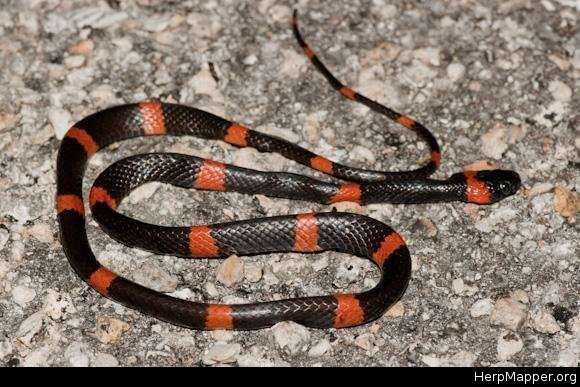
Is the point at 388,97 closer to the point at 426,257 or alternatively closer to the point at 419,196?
the point at 419,196

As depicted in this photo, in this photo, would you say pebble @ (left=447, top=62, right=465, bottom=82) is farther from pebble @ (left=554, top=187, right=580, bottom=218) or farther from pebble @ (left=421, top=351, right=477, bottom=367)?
pebble @ (left=421, top=351, right=477, bottom=367)

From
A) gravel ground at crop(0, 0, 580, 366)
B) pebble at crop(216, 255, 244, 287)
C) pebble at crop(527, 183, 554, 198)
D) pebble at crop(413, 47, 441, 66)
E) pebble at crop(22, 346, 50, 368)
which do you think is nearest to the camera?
pebble at crop(22, 346, 50, 368)

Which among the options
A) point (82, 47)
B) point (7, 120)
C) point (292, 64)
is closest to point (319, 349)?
point (292, 64)

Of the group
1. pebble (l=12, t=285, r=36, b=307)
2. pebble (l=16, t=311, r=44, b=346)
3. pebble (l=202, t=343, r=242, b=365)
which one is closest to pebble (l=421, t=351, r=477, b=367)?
pebble (l=202, t=343, r=242, b=365)

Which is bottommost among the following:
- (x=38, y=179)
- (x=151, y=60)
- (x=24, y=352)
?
(x=24, y=352)

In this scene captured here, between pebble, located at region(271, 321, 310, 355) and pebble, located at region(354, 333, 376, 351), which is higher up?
pebble, located at region(271, 321, 310, 355)

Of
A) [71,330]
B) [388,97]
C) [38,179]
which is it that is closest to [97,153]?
[38,179]

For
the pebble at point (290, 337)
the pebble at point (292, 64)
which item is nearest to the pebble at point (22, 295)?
the pebble at point (290, 337)
